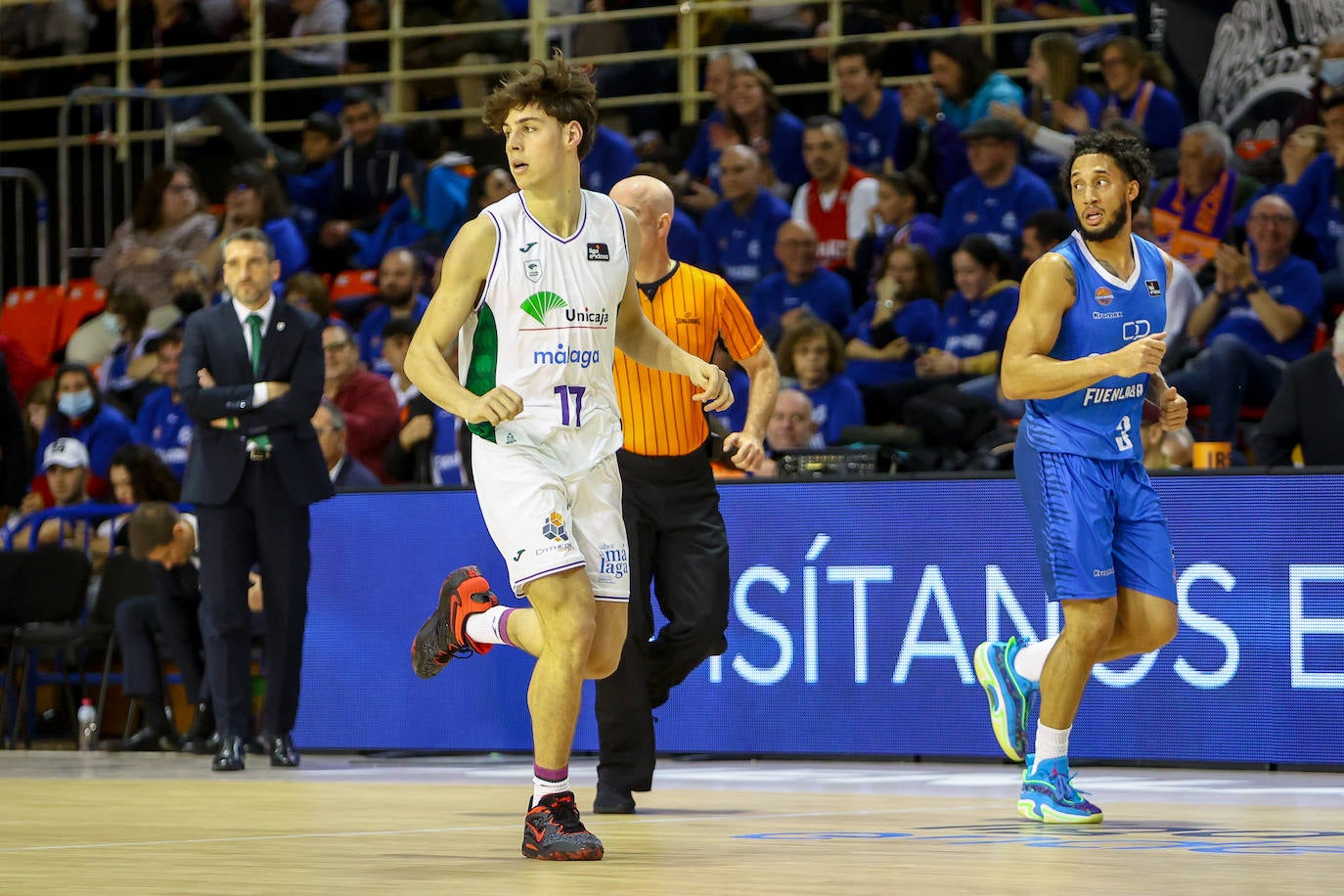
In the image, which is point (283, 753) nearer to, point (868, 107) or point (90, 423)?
point (90, 423)

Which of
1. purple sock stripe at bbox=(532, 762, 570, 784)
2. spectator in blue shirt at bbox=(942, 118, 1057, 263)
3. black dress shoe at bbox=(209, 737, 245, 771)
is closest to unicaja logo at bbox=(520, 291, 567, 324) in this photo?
purple sock stripe at bbox=(532, 762, 570, 784)

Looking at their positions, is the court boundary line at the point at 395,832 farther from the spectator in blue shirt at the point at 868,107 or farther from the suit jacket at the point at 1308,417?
the spectator in blue shirt at the point at 868,107

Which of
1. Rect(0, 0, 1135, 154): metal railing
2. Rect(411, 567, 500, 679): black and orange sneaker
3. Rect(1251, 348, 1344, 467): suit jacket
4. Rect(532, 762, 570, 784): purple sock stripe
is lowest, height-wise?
Rect(532, 762, 570, 784): purple sock stripe

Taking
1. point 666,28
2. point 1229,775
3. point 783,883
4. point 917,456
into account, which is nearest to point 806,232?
point 917,456

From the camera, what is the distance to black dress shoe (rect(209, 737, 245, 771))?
950 cm

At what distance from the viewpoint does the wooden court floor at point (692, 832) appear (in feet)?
15.8

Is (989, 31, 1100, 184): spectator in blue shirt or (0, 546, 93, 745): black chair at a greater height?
(989, 31, 1100, 184): spectator in blue shirt

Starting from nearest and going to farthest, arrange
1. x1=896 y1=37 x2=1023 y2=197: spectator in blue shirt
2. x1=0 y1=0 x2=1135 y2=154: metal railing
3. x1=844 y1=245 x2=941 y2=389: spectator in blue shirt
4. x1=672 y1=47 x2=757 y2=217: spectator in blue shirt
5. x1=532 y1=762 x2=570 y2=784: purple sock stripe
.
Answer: x1=532 y1=762 x2=570 y2=784: purple sock stripe, x1=844 y1=245 x2=941 y2=389: spectator in blue shirt, x1=896 y1=37 x2=1023 y2=197: spectator in blue shirt, x1=672 y1=47 x2=757 y2=217: spectator in blue shirt, x1=0 y1=0 x2=1135 y2=154: metal railing

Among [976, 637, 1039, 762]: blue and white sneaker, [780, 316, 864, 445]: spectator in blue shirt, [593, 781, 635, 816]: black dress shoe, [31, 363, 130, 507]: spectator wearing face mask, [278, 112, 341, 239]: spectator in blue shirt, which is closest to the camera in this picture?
[593, 781, 635, 816]: black dress shoe

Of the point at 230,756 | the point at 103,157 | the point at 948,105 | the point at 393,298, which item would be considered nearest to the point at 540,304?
the point at 230,756

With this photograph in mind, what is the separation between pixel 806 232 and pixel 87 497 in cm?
526

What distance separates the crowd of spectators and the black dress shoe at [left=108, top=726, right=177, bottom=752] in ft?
5.17

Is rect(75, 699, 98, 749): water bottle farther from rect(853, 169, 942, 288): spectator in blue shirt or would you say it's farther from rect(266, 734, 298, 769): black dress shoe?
rect(853, 169, 942, 288): spectator in blue shirt

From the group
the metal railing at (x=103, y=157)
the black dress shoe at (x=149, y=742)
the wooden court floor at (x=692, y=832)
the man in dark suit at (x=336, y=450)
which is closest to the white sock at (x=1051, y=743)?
the wooden court floor at (x=692, y=832)
